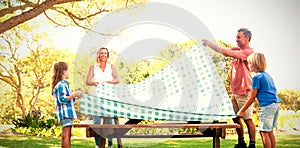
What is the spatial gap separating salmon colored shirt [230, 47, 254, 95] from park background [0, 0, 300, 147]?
11.1 ft

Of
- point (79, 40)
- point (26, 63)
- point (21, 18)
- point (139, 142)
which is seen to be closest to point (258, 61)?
point (139, 142)

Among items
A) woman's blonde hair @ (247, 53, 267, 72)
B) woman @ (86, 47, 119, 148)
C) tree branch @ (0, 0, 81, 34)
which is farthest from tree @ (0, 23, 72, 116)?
woman's blonde hair @ (247, 53, 267, 72)

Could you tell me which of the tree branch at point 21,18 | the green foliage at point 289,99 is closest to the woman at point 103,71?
the tree branch at point 21,18

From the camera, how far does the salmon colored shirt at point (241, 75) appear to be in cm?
407

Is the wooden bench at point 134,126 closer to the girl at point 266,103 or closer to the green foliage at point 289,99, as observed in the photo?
the girl at point 266,103

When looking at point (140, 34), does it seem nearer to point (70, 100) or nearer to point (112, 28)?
point (112, 28)

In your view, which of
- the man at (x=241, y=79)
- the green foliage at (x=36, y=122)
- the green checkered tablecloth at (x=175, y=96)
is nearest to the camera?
the green checkered tablecloth at (x=175, y=96)

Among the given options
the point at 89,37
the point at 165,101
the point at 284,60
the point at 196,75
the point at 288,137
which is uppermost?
the point at 89,37

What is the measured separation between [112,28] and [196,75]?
166 inches

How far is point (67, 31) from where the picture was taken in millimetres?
7859

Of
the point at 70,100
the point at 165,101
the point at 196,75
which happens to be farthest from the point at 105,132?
the point at 196,75

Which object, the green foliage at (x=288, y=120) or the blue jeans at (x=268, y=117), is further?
the green foliage at (x=288, y=120)

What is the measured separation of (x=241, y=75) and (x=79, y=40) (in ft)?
15.0

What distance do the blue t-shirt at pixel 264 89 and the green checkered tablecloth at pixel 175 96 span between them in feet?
0.99
